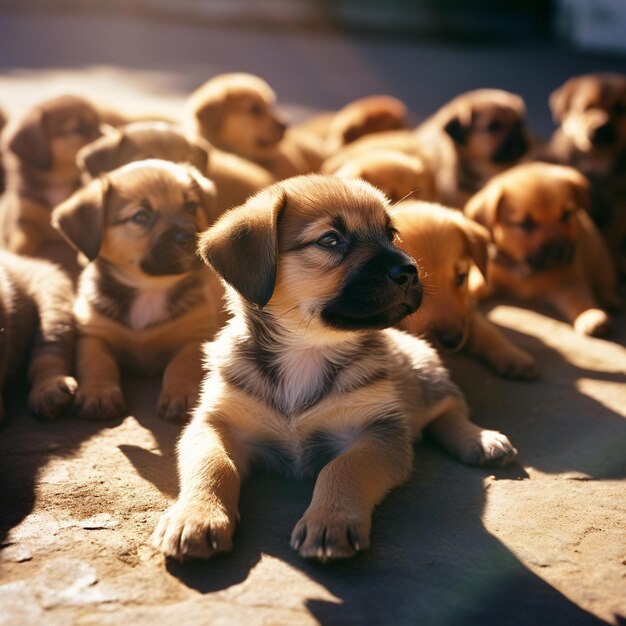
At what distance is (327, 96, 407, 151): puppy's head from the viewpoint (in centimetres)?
788

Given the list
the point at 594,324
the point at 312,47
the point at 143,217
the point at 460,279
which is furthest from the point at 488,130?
the point at 312,47

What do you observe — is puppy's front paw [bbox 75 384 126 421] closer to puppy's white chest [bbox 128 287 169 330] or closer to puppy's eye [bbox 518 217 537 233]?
puppy's white chest [bbox 128 287 169 330]

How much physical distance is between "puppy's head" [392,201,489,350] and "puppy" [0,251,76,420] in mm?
1684

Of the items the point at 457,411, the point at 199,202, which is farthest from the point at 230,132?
the point at 457,411

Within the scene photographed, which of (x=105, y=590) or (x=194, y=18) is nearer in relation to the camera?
(x=105, y=590)

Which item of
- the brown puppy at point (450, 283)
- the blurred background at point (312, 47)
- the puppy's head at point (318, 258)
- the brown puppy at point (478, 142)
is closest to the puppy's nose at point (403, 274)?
the puppy's head at point (318, 258)

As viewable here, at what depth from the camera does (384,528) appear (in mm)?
3139

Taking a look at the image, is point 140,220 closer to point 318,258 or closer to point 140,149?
point 140,149

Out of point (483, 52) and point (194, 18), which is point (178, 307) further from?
point (194, 18)

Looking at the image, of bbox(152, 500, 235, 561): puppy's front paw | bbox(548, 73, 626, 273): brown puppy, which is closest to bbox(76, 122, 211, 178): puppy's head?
bbox(152, 500, 235, 561): puppy's front paw

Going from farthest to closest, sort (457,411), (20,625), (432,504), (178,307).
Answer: (178,307) < (457,411) < (432,504) < (20,625)

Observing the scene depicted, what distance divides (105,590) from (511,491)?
1.55 meters

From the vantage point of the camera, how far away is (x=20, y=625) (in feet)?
8.54

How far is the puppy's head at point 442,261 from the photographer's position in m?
4.31
